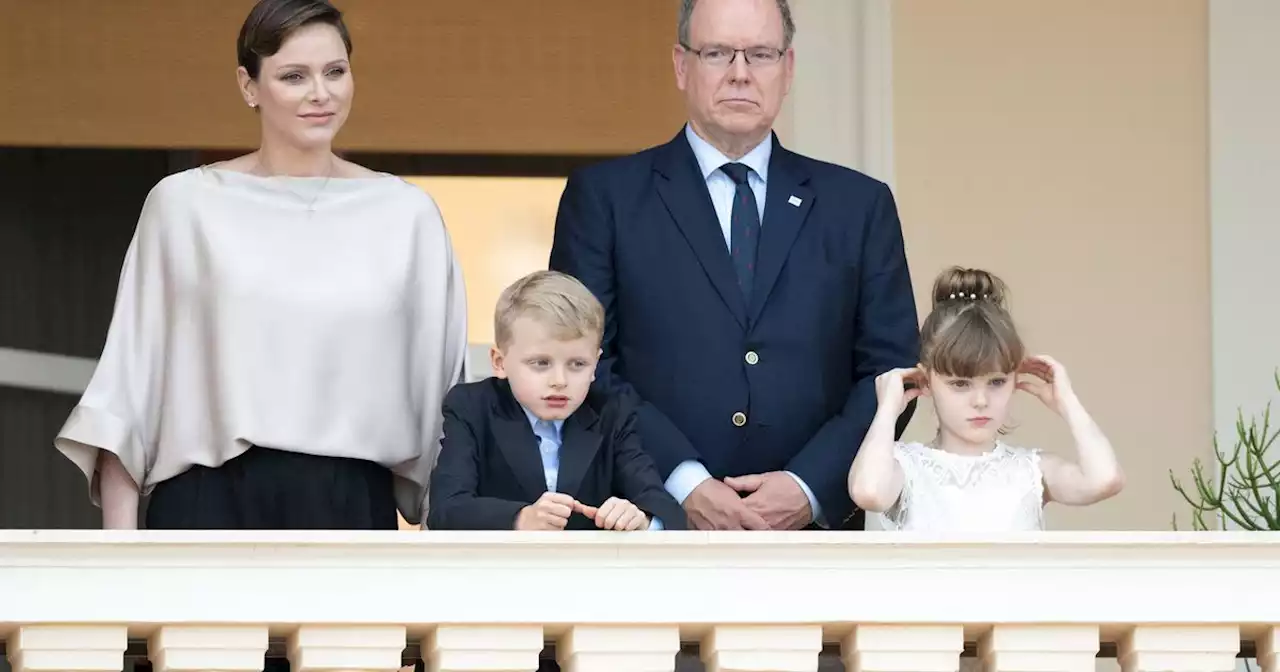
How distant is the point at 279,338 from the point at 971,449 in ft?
3.86

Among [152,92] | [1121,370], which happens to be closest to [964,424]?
[1121,370]

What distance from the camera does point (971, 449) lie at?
4188 mm

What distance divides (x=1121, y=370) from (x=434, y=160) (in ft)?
5.84

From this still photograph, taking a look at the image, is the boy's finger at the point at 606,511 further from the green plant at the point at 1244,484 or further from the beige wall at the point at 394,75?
the beige wall at the point at 394,75

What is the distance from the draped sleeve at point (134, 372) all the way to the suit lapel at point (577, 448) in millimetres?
677

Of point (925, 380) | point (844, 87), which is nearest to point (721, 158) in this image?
point (925, 380)

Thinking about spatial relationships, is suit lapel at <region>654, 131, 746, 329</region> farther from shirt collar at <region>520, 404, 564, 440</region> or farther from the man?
shirt collar at <region>520, 404, 564, 440</region>

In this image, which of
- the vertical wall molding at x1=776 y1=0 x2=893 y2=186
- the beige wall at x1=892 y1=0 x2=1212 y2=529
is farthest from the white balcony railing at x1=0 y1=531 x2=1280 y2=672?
the vertical wall molding at x1=776 y1=0 x2=893 y2=186

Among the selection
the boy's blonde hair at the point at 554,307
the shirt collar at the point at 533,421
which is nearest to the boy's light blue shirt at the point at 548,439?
the shirt collar at the point at 533,421

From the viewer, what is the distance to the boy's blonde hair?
392 centimetres

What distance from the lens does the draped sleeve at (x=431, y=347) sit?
4.11 meters

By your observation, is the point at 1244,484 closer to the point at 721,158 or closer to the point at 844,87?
the point at 844,87

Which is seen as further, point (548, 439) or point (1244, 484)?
point (1244, 484)

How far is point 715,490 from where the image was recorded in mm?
4133
